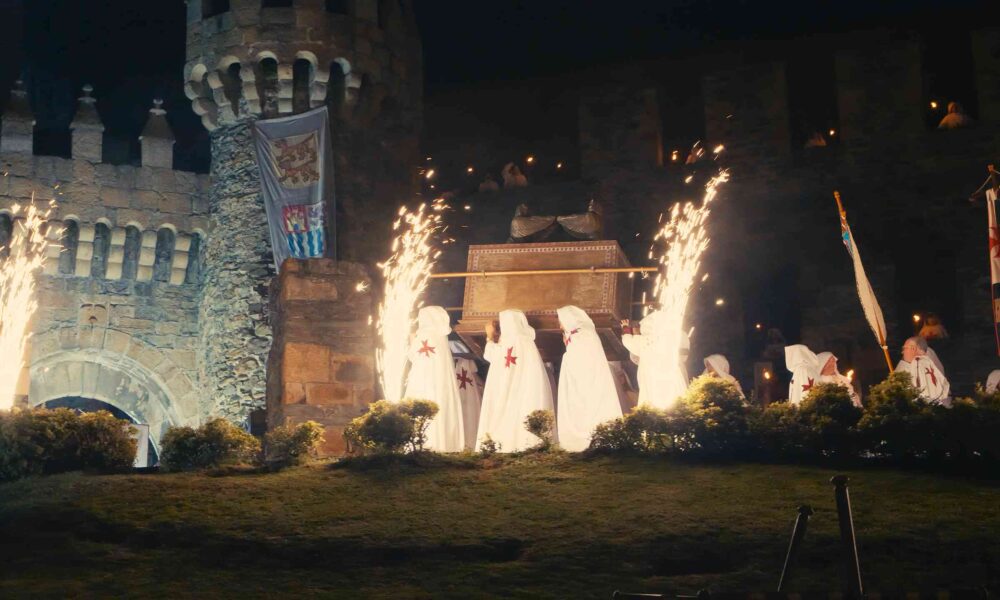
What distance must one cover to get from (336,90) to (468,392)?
7.43 metres

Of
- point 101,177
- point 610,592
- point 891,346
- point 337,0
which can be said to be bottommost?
point 610,592

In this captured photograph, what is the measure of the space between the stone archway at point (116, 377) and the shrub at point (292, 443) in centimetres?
1026

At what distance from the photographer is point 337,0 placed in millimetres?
23672

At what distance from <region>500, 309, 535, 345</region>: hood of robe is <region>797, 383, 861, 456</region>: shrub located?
12.0 feet

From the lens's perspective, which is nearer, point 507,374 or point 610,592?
point 610,592

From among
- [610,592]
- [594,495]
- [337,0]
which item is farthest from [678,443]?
[337,0]

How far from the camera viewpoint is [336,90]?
2319 centimetres

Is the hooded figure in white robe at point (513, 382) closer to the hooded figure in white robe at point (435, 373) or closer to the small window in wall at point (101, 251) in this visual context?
the hooded figure in white robe at point (435, 373)

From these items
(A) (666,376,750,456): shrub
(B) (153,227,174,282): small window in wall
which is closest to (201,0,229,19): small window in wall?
(B) (153,227,174,282): small window in wall

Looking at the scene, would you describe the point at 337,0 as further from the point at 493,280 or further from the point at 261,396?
the point at 493,280

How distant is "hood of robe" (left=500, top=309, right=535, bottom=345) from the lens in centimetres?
1575

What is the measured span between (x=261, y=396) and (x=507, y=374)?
6.91 m

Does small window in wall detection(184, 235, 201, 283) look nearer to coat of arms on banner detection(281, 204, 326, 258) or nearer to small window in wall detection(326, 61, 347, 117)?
coat of arms on banner detection(281, 204, 326, 258)

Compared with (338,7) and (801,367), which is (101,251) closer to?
(338,7)
